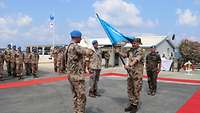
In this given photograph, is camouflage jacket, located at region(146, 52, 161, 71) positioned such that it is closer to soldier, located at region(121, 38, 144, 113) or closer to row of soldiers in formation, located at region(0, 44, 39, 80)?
soldier, located at region(121, 38, 144, 113)

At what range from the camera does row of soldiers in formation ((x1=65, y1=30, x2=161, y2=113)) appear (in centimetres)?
714

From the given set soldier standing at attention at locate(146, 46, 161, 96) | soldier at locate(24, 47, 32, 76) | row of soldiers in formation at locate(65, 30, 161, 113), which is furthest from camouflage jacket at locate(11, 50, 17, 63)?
soldier standing at attention at locate(146, 46, 161, 96)

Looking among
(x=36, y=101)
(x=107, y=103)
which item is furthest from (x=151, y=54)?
(x=36, y=101)

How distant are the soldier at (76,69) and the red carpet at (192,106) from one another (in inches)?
132

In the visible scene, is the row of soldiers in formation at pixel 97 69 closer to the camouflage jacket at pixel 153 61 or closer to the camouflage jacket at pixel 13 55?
the camouflage jacket at pixel 153 61

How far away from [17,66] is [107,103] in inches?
376

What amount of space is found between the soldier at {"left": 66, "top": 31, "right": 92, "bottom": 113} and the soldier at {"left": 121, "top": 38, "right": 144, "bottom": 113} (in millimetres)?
2120

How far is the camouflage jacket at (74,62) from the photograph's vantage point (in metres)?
7.13

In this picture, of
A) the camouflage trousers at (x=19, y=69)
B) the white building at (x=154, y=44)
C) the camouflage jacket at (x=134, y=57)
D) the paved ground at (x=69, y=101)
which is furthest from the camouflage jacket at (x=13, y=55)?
the white building at (x=154, y=44)

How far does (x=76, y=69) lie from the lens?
23.6 ft

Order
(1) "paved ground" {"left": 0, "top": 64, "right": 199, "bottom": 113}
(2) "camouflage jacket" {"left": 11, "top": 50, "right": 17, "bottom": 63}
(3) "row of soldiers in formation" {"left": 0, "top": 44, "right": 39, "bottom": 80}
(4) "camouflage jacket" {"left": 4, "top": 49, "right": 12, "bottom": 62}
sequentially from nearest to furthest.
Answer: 1. (1) "paved ground" {"left": 0, "top": 64, "right": 199, "bottom": 113}
2. (3) "row of soldiers in formation" {"left": 0, "top": 44, "right": 39, "bottom": 80}
3. (2) "camouflage jacket" {"left": 11, "top": 50, "right": 17, "bottom": 63}
4. (4) "camouflage jacket" {"left": 4, "top": 49, "right": 12, "bottom": 62}

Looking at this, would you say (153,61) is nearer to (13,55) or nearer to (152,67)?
(152,67)

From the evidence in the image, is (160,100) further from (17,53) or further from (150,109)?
(17,53)

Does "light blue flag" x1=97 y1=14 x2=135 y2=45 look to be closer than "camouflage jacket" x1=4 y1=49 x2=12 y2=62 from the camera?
Yes
